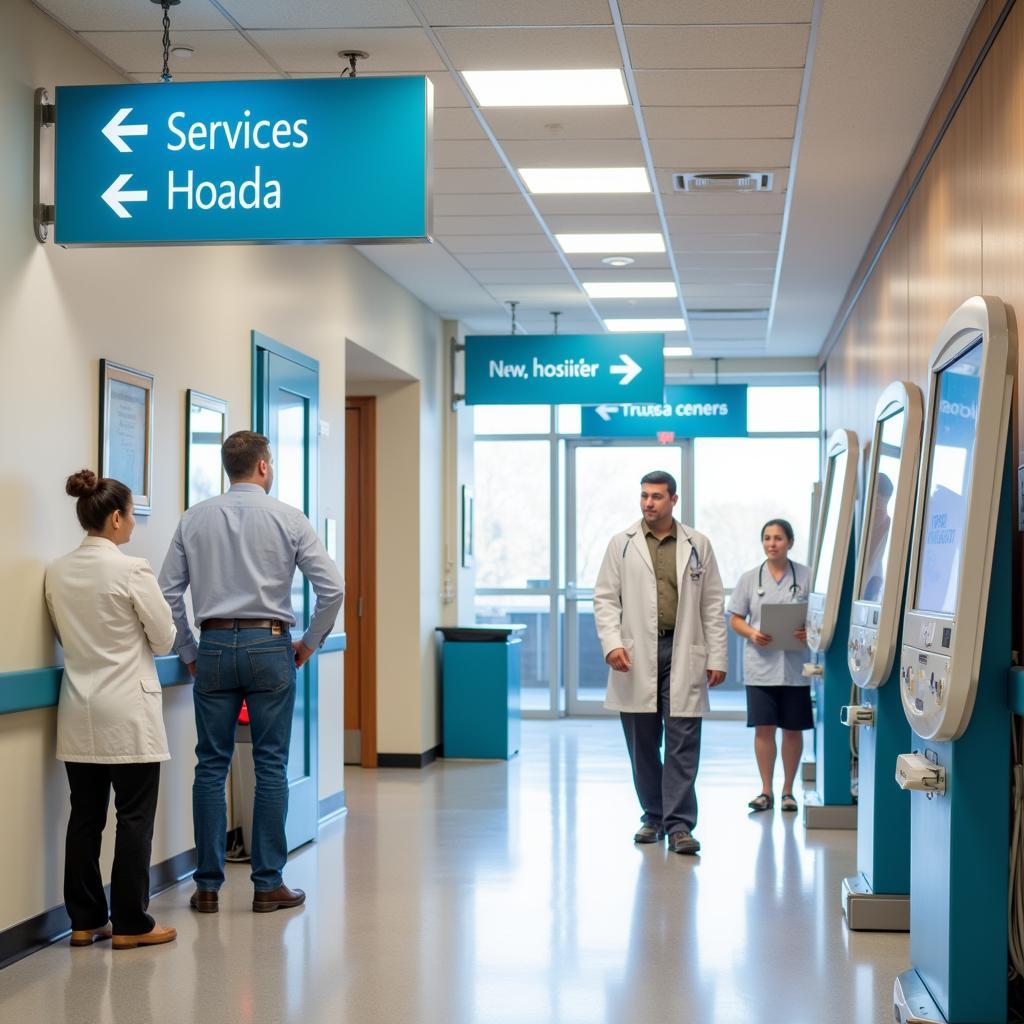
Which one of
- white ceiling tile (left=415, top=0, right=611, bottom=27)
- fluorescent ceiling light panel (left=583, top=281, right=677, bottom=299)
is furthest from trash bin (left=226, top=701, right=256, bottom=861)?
fluorescent ceiling light panel (left=583, top=281, right=677, bottom=299)

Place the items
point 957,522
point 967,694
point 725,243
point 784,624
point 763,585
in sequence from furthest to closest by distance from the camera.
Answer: point 725,243, point 763,585, point 784,624, point 957,522, point 967,694

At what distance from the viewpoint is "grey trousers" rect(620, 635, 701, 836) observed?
6.38 meters

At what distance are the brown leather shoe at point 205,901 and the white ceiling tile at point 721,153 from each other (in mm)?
3520

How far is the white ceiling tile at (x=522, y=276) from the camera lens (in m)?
8.76

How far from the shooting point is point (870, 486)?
17.5 feet

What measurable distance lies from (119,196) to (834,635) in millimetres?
3745

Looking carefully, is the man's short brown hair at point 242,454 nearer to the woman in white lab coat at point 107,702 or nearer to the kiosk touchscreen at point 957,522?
the woman in white lab coat at point 107,702

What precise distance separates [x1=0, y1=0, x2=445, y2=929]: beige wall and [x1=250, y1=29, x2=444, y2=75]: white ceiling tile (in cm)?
66

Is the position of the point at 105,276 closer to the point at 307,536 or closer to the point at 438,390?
the point at 307,536

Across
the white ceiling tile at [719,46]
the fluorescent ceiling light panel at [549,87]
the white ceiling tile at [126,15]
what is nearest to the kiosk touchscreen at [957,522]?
the white ceiling tile at [719,46]

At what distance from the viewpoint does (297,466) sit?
6.95m

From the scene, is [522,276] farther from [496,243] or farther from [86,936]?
[86,936]

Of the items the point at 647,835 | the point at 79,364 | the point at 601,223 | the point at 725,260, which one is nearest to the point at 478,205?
the point at 601,223

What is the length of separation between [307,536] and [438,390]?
5183mm
